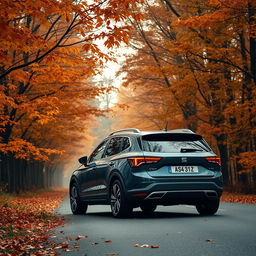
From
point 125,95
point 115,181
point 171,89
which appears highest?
point 125,95

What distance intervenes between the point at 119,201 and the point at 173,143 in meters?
1.66

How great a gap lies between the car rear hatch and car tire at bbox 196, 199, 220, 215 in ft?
2.68

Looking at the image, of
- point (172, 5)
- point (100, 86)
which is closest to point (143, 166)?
point (100, 86)

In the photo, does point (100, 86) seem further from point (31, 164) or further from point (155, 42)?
point (31, 164)

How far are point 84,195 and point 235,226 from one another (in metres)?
4.89

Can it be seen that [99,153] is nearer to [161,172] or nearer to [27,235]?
[161,172]

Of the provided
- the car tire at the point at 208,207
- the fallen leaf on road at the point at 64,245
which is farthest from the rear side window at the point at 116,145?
the fallen leaf on road at the point at 64,245

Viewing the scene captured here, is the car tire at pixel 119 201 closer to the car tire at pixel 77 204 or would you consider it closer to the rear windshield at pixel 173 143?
the rear windshield at pixel 173 143

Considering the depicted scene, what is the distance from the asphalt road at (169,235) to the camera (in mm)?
6379

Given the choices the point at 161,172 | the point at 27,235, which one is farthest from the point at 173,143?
the point at 27,235

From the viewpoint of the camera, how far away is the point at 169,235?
7730 mm

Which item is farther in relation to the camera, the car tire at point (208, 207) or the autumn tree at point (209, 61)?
the autumn tree at point (209, 61)

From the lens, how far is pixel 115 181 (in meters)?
10.8

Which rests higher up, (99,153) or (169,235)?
(99,153)
